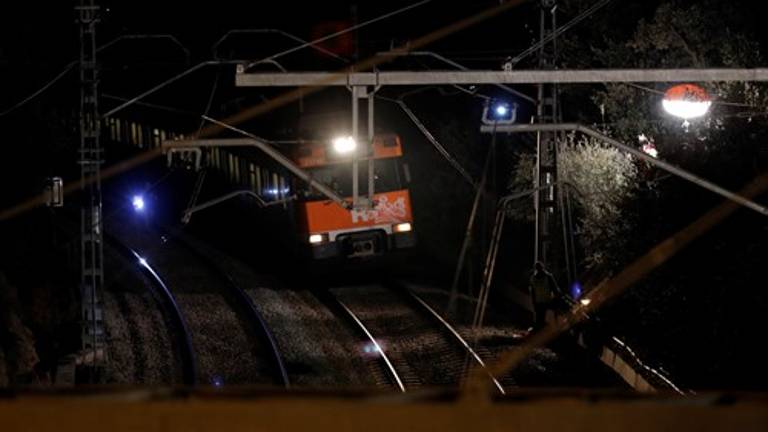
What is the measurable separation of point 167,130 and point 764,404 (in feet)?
92.2

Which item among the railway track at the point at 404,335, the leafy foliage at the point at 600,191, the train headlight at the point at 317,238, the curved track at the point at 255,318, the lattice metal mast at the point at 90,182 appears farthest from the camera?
the train headlight at the point at 317,238

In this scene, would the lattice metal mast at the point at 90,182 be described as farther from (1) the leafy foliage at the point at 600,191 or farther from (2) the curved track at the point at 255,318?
(1) the leafy foliage at the point at 600,191

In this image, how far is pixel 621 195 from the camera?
18344 millimetres

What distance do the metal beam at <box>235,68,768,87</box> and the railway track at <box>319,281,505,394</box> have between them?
16.4 ft

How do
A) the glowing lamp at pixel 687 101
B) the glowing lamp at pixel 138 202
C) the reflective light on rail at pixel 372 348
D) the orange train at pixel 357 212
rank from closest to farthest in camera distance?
the glowing lamp at pixel 687 101
the reflective light on rail at pixel 372 348
the orange train at pixel 357 212
the glowing lamp at pixel 138 202

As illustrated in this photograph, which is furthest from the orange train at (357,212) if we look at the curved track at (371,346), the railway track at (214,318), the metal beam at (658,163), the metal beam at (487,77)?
the metal beam at (487,77)

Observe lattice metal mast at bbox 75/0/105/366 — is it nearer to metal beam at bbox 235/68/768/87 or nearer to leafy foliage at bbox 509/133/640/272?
metal beam at bbox 235/68/768/87

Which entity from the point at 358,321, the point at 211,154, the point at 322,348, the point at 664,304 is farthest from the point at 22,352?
the point at 211,154

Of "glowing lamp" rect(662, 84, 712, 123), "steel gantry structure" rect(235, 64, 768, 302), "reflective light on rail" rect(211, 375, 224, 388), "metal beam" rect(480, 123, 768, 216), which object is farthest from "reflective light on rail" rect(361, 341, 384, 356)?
"steel gantry structure" rect(235, 64, 768, 302)

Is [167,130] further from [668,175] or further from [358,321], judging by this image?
[668,175]

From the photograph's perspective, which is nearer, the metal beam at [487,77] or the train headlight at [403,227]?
the metal beam at [487,77]

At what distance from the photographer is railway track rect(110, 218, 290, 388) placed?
1638 centimetres

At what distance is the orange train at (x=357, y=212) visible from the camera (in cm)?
2019

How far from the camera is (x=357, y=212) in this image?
2009cm
